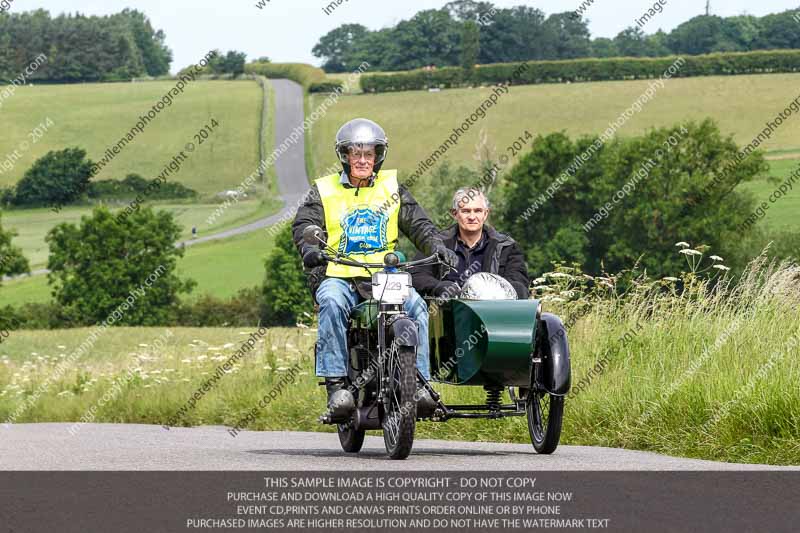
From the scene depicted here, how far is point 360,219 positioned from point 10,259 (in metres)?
82.0

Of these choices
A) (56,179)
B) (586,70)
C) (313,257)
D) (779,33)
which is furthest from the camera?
(779,33)

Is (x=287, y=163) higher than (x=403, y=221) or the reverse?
the reverse

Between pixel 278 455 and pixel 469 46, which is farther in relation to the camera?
pixel 469 46

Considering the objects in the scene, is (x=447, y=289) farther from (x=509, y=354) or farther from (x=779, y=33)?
(x=779, y=33)

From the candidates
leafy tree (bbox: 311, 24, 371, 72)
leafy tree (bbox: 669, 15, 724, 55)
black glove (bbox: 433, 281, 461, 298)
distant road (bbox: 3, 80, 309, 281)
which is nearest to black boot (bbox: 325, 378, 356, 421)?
black glove (bbox: 433, 281, 461, 298)

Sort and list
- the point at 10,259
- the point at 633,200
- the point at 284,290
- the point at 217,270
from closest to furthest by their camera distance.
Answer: the point at 633,200
the point at 284,290
the point at 10,259
the point at 217,270

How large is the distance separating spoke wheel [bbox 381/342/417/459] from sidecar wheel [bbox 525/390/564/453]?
1.08 meters

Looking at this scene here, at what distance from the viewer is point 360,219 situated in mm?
9172

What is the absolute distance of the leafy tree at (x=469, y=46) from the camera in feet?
477

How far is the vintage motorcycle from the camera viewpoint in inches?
328

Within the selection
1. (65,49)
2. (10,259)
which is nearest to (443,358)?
(10,259)

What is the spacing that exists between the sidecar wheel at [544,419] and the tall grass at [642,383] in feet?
2.97
